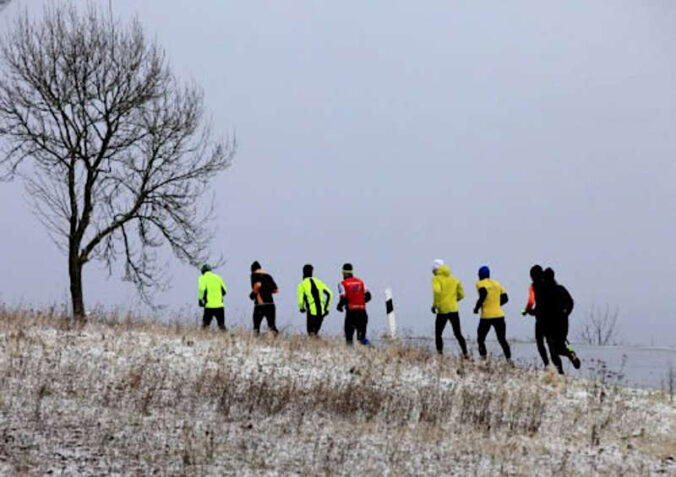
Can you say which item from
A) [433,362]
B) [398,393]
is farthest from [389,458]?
[433,362]

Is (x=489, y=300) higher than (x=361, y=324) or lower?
higher

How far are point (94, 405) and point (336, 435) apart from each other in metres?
3.08

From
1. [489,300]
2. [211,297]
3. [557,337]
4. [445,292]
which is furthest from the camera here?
[211,297]

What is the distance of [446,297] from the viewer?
17.7 meters

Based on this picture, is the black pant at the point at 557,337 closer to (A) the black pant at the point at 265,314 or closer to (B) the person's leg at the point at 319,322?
(B) the person's leg at the point at 319,322

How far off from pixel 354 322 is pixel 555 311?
4.40m

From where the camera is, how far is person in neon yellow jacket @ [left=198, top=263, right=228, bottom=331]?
2030 centimetres

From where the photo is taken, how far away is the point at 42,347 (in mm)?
15242

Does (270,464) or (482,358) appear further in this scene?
(482,358)

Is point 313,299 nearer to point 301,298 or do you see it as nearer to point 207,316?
point 301,298

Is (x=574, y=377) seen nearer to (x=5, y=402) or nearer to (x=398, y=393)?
(x=398, y=393)

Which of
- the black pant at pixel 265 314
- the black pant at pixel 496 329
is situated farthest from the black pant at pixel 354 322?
the black pant at pixel 496 329

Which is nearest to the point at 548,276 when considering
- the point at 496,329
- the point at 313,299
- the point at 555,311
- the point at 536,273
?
the point at 536,273

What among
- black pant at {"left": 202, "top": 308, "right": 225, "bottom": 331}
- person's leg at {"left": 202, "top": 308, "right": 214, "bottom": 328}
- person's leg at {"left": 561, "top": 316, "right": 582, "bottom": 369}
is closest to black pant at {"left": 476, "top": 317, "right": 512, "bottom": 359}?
person's leg at {"left": 561, "top": 316, "right": 582, "bottom": 369}
